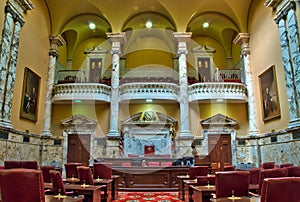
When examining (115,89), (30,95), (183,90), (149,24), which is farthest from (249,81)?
(30,95)

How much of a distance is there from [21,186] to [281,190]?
112 inches

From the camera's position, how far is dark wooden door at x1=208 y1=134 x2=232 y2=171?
12797 mm

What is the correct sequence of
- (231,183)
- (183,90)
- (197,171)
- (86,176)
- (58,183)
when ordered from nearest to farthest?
(231,183) → (58,183) → (86,176) → (197,171) → (183,90)

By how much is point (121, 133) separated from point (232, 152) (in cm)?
570

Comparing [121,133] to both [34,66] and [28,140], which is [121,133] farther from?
[34,66]

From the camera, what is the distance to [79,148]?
13133 mm

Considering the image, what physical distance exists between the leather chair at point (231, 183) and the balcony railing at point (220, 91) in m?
8.73

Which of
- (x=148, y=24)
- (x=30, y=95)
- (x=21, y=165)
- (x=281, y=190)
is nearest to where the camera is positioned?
(x=281, y=190)

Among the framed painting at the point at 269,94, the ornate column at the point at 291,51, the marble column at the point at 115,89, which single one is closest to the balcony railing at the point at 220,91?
the framed painting at the point at 269,94

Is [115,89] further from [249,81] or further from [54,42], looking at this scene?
[249,81]

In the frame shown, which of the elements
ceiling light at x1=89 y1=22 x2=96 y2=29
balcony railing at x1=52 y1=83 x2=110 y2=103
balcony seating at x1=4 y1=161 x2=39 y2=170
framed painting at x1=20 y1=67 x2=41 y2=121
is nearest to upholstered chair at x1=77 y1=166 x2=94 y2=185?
balcony seating at x1=4 y1=161 x2=39 y2=170

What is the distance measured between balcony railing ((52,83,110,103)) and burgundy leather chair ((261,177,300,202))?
10767mm

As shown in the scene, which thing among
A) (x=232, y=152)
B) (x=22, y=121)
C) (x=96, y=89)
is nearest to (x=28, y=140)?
(x=22, y=121)

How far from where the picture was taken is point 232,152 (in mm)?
12727
